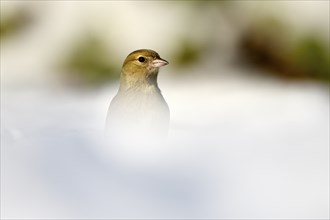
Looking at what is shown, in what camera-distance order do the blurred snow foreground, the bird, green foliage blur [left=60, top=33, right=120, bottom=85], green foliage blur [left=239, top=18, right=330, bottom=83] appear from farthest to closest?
green foliage blur [left=60, top=33, right=120, bottom=85] < green foliage blur [left=239, top=18, right=330, bottom=83] < the bird < the blurred snow foreground

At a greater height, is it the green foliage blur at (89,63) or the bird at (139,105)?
the green foliage blur at (89,63)

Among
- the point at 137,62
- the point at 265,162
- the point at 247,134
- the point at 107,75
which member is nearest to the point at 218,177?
the point at 265,162

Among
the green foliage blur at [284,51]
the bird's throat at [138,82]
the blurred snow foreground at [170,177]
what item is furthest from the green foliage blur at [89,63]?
the blurred snow foreground at [170,177]

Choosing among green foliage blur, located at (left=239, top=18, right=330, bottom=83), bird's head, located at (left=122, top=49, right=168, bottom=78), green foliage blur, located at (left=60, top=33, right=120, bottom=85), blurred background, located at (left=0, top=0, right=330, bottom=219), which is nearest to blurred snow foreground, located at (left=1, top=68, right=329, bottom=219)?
blurred background, located at (left=0, top=0, right=330, bottom=219)

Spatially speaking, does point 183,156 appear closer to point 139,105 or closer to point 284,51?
point 139,105

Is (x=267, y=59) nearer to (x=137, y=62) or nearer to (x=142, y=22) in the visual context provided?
(x=142, y=22)

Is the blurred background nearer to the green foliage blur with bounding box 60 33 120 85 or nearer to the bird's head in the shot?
the green foliage blur with bounding box 60 33 120 85

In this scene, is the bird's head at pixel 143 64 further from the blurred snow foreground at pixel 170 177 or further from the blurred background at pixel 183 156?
the blurred snow foreground at pixel 170 177
